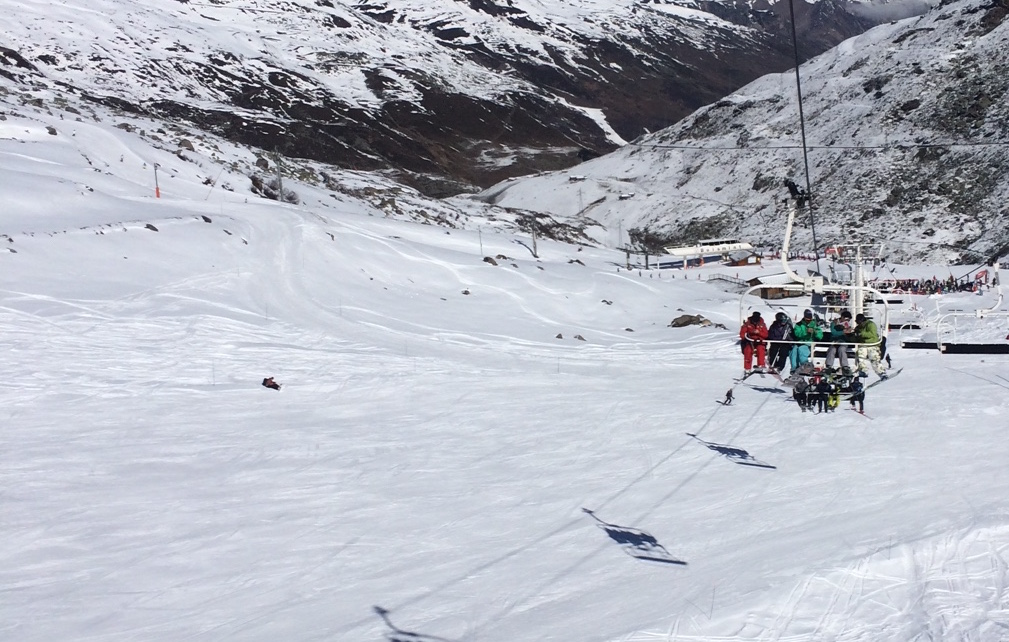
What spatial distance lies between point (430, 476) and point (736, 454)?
5.07 m

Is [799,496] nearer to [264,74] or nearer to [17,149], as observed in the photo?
[17,149]

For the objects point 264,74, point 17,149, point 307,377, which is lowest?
point 307,377

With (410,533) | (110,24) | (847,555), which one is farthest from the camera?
(110,24)

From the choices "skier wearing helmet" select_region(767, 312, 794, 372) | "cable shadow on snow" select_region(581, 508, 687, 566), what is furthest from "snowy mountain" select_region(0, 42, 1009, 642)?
"skier wearing helmet" select_region(767, 312, 794, 372)

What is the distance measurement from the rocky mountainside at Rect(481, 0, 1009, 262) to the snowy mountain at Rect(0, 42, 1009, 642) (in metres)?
57.8

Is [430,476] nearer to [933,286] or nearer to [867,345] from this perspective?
[867,345]

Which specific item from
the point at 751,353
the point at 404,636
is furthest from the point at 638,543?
the point at 751,353

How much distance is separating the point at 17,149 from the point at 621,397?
32.0 metres

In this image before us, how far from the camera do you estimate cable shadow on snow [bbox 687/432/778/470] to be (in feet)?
41.2

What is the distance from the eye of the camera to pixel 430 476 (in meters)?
11.8

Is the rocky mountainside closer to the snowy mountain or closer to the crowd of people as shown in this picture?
the crowd of people

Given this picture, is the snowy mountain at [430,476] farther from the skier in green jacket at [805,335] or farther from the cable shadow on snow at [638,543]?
the skier in green jacket at [805,335]

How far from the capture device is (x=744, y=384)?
1920cm

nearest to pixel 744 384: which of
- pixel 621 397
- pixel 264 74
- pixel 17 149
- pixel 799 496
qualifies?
pixel 621 397
